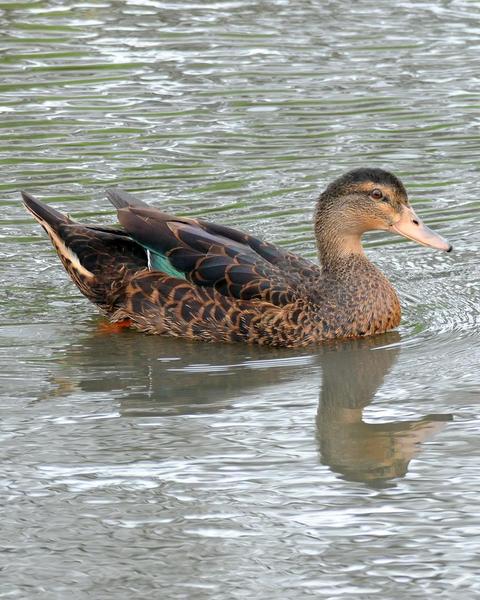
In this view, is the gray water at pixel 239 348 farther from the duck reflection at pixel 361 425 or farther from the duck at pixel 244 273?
the duck at pixel 244 273

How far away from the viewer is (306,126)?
13.7 m

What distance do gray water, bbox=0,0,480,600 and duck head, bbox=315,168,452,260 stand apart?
61 centimetres

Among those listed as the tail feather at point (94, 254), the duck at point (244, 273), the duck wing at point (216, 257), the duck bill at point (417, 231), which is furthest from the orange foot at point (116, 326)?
the duck bill at point (417, 231)

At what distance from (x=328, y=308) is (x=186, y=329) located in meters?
0.88

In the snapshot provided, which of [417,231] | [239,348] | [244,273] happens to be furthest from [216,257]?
[417,231]

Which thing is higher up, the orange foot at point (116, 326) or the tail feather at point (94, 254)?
the tail feather at point (94, 254)

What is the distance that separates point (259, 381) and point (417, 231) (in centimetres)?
164

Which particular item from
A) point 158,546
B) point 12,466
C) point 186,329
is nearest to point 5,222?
point 186,329

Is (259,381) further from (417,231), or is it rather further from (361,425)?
(417,231)

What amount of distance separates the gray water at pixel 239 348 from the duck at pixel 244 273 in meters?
0.16

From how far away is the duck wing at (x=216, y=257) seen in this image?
32.0 feet

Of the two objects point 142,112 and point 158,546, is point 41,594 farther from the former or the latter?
point 142,112

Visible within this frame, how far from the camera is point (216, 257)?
32.0ft

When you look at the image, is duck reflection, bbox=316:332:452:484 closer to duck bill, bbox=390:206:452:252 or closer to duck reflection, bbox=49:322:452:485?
duck reflection, bbox=49:322:452:485
